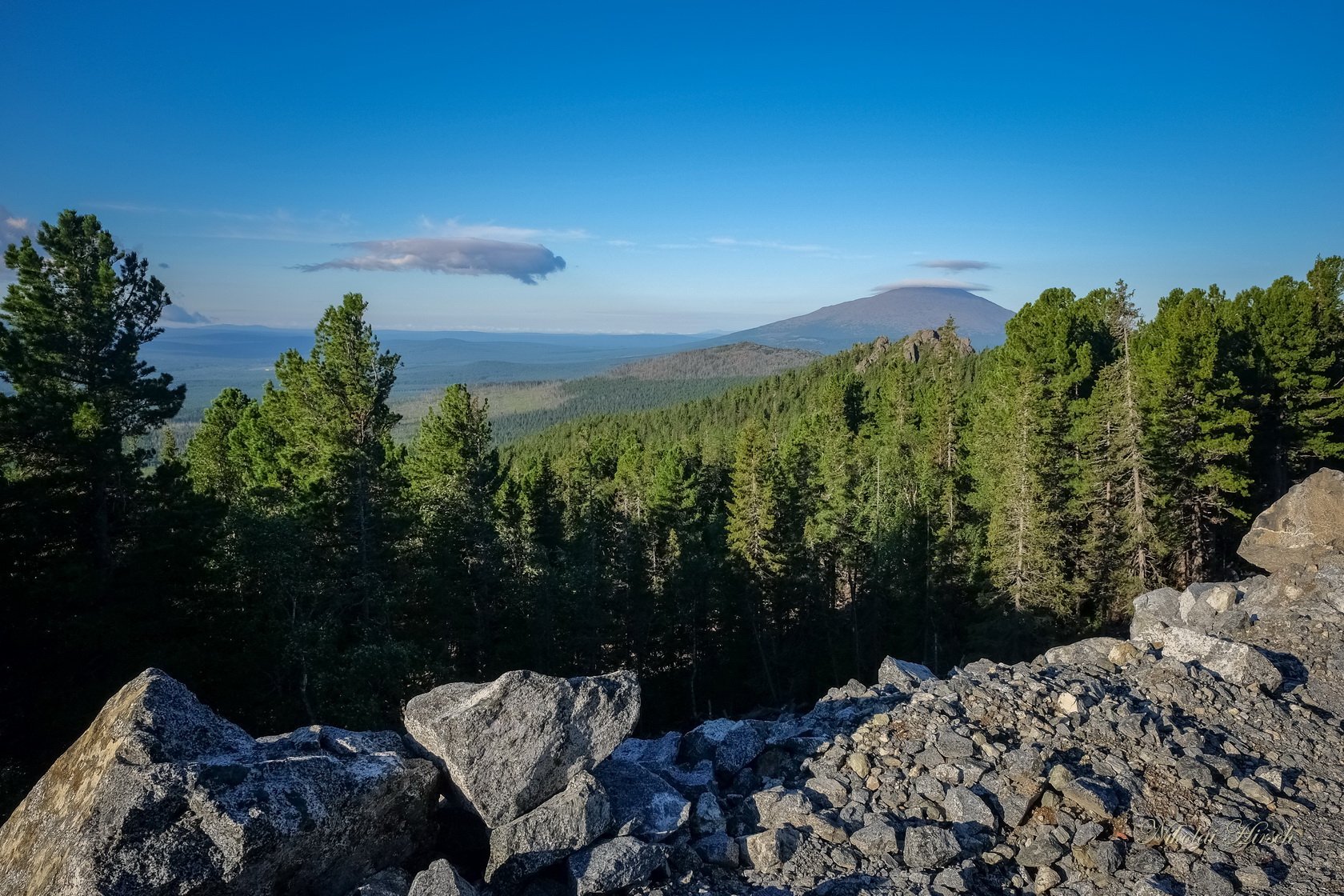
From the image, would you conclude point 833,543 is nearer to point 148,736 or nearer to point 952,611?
point 952,611

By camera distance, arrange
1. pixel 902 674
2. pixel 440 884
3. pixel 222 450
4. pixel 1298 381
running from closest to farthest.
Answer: pixel 440 884
pixel 902 674
pixel 1298 381
pixel 222 450

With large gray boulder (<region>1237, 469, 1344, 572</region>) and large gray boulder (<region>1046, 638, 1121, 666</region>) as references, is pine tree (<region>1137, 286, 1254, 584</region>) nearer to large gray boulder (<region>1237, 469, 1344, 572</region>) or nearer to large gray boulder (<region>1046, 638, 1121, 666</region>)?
large gray boulder (<region>1237, 469, 1344, 572</region>)

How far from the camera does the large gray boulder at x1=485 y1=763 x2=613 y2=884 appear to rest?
7.56 m

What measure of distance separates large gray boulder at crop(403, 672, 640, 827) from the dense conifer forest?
1044 centimetres

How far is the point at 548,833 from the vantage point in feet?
25.3

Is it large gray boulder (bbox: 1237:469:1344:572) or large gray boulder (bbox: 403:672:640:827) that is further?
large gray boulder (bbox: 1237:469:1344:572)

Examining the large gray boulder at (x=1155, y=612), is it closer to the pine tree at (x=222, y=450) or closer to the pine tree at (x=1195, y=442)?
the pine tree at (x=1195, y=442)

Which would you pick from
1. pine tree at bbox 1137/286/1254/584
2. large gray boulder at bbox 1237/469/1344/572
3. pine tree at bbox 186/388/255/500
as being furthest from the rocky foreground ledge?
pine tree at bbox 186/388/255/500

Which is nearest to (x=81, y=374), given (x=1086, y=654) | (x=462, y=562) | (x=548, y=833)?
(x=462, y=562)

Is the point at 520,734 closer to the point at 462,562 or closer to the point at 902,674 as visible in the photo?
the point at 902,674

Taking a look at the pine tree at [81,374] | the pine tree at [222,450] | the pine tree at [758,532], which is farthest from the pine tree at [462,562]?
the pine tree at [222,450]

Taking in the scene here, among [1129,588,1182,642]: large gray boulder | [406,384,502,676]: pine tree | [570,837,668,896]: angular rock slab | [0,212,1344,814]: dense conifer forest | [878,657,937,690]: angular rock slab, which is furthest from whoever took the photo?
[406,384,502,676]: pine tree

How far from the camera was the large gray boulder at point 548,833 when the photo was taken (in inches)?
298

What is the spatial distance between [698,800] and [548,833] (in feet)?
7.31
